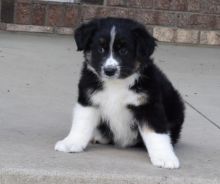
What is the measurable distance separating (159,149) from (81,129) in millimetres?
637

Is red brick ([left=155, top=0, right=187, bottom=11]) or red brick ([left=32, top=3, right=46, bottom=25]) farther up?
red brick ([left=155, top=0, right=187, bottom=11])

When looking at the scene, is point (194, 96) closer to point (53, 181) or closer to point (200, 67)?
point (200, 67)

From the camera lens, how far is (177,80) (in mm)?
8602

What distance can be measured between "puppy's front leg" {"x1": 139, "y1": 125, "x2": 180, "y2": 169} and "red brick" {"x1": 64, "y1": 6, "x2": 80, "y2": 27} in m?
7.67

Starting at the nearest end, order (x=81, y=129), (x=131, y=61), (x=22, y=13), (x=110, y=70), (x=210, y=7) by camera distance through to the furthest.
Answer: (x=110, y=70) → (x=131, y=61) → (x=81, y=129) → (x=22, y=13) → (x=210, y=7)

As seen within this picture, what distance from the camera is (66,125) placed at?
18.9 feet

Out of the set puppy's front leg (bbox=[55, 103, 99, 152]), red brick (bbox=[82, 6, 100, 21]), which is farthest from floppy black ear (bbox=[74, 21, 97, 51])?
red brick (bbox=[82, 6, 100, 21])

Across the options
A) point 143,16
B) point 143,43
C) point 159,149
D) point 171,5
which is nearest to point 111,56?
point 143,43

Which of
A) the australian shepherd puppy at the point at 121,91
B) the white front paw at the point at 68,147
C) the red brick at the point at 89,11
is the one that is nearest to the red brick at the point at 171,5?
the red brick at the point at 89,11

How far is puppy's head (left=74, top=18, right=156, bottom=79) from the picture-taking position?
178 inches

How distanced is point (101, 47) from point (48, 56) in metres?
5.29

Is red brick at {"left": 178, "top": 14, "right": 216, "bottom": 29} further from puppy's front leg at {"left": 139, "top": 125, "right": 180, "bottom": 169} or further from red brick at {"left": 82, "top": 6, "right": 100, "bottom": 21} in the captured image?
puppy's front leg at {"left": 139, "top": 125, "right": 180, "bottom": 169}

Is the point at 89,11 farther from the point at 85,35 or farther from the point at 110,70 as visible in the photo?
the point at 110,70

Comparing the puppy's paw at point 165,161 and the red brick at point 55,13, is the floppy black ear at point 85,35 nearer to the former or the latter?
the puppy's paw at point 165,161
